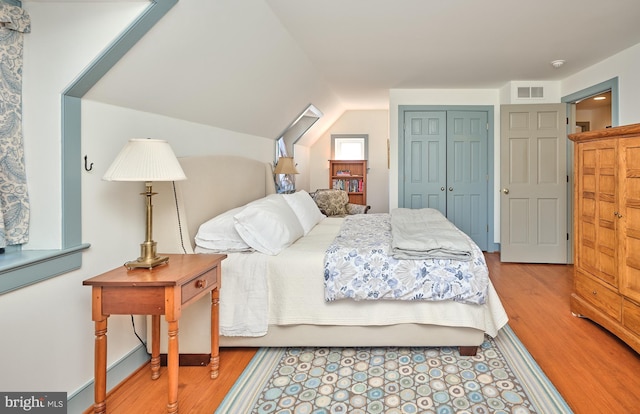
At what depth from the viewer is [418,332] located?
2.34 m

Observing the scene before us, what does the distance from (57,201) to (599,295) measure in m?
3.37

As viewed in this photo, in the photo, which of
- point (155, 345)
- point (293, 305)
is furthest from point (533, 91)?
point (155, 345)

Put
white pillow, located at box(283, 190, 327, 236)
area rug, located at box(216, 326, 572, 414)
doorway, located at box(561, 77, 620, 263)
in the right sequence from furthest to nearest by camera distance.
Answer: doorway, located at box(561, 77, 620, 263) → white pillow, located at box(283, 190, 327, 236) → area rug, located at box(216, 326, 572, 414)

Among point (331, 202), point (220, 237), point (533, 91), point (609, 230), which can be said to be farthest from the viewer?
point (331, 202)

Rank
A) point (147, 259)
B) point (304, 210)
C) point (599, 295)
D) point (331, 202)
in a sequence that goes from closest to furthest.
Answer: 1. point (147, 259)
2. point (599, 295)
3. point (304, 210)
4. point (331, 202)

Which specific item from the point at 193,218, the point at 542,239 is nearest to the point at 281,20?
the point at 193,218

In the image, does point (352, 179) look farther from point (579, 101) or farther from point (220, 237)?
point (220, 237)

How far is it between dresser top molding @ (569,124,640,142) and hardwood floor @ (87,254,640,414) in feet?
4.49

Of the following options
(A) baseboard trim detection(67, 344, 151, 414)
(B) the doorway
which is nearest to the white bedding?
(A) baseboard trim detection(67, 344, 151, 414)

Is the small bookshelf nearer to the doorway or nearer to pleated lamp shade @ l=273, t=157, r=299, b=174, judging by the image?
pleated lamp shade @ l=273, t=157, r=299, b=174

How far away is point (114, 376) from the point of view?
6.65ft

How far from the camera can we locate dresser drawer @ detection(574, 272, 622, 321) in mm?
2482

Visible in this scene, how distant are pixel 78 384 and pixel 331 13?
8.85 feet

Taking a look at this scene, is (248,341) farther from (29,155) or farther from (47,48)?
(47,48)
